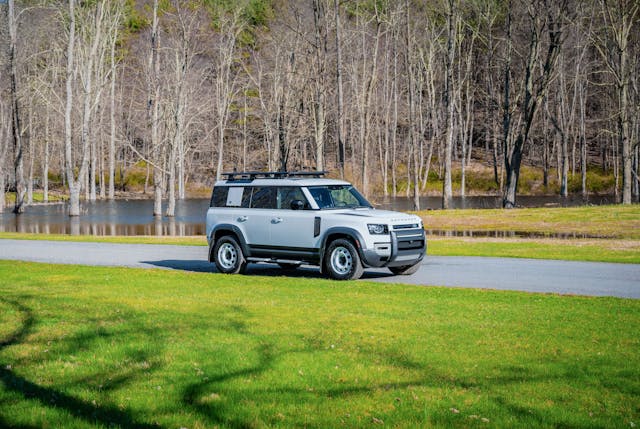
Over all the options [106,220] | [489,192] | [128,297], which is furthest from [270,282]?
[489,192]

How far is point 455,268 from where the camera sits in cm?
1897

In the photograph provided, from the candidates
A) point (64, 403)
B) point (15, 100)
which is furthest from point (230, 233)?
point (15, 100)

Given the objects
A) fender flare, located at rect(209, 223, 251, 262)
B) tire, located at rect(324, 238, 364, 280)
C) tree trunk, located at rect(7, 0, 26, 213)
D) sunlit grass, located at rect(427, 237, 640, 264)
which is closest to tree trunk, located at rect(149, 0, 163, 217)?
tree trunk, located at rect(7, 0, 26, 213)

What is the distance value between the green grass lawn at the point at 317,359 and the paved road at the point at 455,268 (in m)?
1.81

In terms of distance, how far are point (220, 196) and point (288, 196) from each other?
2041mm

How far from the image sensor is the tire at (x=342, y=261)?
1625cm

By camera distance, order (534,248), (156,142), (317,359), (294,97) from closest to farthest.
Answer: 1. (317,359)
2. (534,248)
3. (156,142)
4. (294,97)

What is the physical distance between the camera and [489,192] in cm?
7738

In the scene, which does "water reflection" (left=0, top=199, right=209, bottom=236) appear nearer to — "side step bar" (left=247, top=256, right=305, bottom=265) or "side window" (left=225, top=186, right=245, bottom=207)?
"side window" (left=225, top=186, right=245, bottom=207)

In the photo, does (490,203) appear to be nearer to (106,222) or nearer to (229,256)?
(106,222)

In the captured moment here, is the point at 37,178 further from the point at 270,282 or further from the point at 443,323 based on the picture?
the point at 443,323

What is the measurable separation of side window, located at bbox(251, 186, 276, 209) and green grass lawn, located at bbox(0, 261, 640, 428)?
406 cm

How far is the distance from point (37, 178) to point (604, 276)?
86.1 meters

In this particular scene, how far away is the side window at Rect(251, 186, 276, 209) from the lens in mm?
17719
